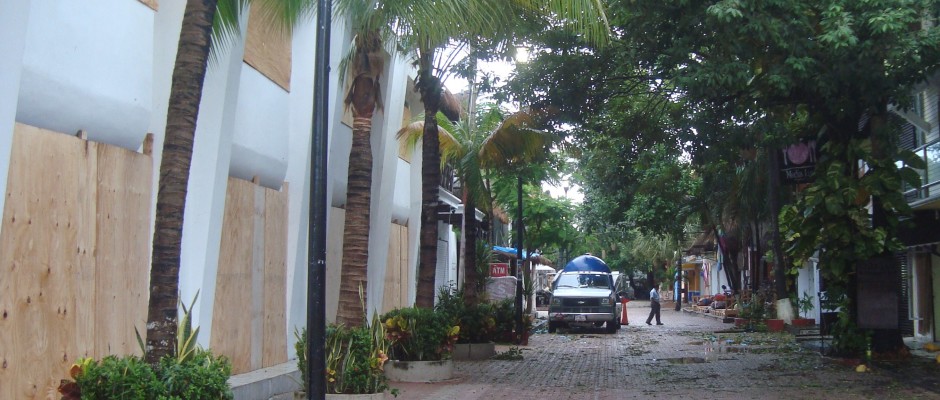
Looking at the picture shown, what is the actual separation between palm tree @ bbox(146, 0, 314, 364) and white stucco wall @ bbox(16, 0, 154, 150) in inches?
75.4

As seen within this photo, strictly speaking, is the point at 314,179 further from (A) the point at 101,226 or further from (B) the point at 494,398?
(B) the point at 494,398

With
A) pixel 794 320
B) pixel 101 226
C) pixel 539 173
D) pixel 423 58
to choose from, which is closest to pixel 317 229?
pixel 101 226

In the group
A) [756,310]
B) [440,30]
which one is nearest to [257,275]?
[440,30]

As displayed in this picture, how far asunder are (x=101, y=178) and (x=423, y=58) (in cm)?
714

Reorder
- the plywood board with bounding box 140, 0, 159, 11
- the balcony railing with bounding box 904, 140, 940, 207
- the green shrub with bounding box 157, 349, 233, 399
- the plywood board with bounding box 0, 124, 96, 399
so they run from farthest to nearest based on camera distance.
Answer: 1. the balcony railing with bounding box 904, 140, 940, 207
2. the plywood board with bounding box 140, 0, 159, 11
3. the plywood board with bounding box 0, 124, 96, 399
4. the green shrub with bounding box 157, 349, 233, 399

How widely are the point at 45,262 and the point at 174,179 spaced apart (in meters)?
2.21

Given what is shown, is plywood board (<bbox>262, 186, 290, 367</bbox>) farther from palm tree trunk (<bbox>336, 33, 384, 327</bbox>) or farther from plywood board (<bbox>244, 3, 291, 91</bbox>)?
palm tree trunk (<bbox>336, 33, 384, 327</bbox>)

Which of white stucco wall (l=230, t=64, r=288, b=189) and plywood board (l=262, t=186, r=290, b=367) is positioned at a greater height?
white stucco wall (l=230, t=64, r=288, b=189)

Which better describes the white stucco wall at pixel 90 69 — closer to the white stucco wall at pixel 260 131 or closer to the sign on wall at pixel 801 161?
the white stucco wall at pixel 260 131

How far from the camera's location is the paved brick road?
13.3 metres

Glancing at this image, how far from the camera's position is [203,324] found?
39.0 ft

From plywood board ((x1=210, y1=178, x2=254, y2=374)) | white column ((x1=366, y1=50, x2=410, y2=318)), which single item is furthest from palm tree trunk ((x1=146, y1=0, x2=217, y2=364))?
white column ((x1=366, y1=50, x2=410, y2=318))

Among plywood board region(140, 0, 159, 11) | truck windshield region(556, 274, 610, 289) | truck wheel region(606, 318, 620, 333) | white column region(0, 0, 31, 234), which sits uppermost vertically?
plywood board region(140, 0, 159, 11)

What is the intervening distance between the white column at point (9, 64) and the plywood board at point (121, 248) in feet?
7.20
